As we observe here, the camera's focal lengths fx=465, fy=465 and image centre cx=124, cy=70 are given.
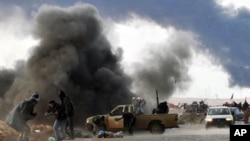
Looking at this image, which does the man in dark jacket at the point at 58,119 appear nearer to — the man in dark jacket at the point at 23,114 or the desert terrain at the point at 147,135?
the man in dark jacket at the point at 23,114

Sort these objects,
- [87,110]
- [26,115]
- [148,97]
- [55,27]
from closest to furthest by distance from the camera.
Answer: [26,115]
[87,110]
[55,27]
[148,97]

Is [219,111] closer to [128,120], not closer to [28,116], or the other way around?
[128,120]

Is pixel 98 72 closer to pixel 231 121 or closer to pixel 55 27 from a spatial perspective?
pixel 55 27

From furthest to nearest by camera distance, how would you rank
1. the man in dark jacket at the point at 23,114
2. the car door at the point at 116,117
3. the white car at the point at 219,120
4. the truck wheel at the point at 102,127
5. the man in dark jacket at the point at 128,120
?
the white car at the point at 219,120, the truck wheel at the point at 102,127, the car door at the point at 116,117, the man in dark jacket at the point at 128,120, the man in dark jacket at the point at 23,114

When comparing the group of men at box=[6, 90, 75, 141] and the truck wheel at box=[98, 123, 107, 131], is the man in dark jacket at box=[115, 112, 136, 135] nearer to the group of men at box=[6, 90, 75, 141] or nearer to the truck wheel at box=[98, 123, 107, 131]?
the truck wheel at box=[98, 123, 107, 131]

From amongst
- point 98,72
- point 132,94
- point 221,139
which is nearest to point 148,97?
point 132,94

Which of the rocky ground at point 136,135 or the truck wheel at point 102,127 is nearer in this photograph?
the rocky ground at point 136,135

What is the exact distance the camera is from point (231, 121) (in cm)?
2716

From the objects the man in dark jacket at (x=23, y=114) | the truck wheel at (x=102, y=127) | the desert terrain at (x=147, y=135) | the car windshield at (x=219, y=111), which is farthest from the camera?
the car windshield at (x=219, y=111)

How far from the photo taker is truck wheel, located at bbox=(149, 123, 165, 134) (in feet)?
83.8

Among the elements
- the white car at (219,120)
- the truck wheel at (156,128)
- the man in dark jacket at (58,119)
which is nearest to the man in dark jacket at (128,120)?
the truck wheel at (156,128)

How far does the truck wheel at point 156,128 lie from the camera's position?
83.8 ft

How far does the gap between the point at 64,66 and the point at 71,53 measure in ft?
5.91

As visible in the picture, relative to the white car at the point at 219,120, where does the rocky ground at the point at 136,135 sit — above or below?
below
